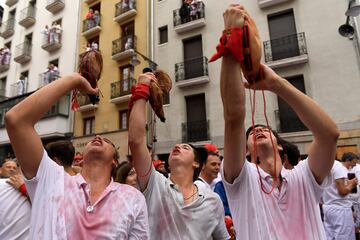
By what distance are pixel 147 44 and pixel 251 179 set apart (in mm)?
14910

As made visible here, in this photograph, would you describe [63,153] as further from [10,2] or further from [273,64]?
[10,2]

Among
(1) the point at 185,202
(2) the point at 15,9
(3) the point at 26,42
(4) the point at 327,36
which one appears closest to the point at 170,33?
(4) the point at 327,36

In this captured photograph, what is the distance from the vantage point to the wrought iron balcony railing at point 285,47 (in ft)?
38.9

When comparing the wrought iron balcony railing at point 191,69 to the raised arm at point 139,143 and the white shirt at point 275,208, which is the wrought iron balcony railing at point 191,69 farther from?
the white shirt at point 275,208

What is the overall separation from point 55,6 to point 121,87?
29.1ft

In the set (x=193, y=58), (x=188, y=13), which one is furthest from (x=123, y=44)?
(x=193, y=58)

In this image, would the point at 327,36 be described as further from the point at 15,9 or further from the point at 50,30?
the point at 15,9

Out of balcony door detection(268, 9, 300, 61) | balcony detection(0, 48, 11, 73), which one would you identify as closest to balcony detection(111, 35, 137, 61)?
balcony door detection(268, 9, 300, 61)

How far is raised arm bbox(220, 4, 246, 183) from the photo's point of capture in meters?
1.43

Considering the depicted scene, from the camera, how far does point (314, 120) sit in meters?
1.69

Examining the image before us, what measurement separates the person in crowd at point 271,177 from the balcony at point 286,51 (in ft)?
35.5

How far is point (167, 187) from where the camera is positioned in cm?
216

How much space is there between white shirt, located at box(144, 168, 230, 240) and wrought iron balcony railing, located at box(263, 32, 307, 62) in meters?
11.1

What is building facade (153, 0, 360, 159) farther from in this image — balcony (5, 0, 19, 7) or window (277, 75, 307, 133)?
balcony (5, 0, 19, 7)
